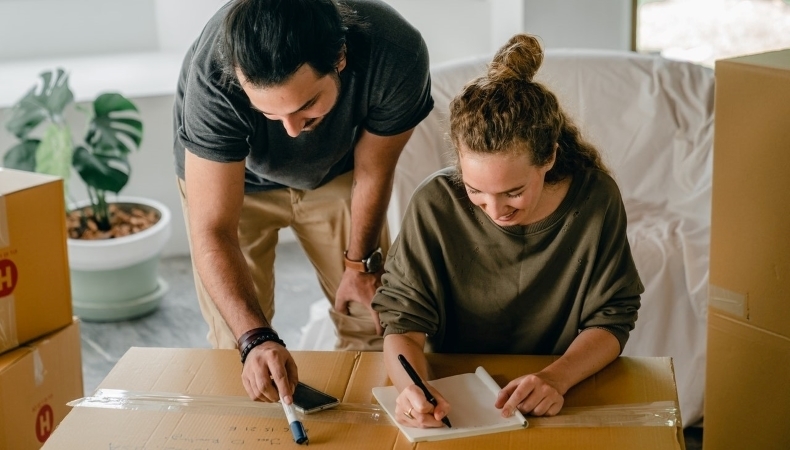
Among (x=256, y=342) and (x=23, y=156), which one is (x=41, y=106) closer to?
(x=23, y=156)

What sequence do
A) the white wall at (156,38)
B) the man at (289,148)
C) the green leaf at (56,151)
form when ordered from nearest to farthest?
the man at (289,148), the green leaf at (56,151), the white wall at (156,38)

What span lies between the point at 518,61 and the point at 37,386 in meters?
1.05

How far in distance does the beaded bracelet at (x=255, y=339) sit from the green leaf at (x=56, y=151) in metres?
1.41

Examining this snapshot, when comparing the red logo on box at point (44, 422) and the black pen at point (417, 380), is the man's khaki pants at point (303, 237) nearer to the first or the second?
the red logo on box at point (44, 422)

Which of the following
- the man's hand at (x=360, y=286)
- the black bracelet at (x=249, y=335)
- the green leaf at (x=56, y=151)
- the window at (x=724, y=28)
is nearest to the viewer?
the black bracelet at (x=249, y=335)

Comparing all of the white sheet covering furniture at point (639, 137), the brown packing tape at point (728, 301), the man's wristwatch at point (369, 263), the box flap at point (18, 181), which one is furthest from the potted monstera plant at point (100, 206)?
the brown packing tape at point (728, 301)

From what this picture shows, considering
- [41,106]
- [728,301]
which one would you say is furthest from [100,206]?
[728,301]

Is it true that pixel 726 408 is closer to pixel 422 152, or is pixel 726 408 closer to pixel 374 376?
pixel 374 376

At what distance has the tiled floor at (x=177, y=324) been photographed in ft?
8.95

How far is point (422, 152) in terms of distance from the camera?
2.40 m

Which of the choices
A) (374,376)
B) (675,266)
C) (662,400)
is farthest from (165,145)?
(662,400)

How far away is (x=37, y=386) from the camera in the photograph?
176cm

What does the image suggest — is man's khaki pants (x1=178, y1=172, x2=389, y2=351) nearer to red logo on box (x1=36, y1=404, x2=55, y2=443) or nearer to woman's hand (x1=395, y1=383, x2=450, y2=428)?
red logo on box (x1=36, y1=404, x2=55, y2=443)

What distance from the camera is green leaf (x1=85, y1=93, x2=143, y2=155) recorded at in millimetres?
2744
